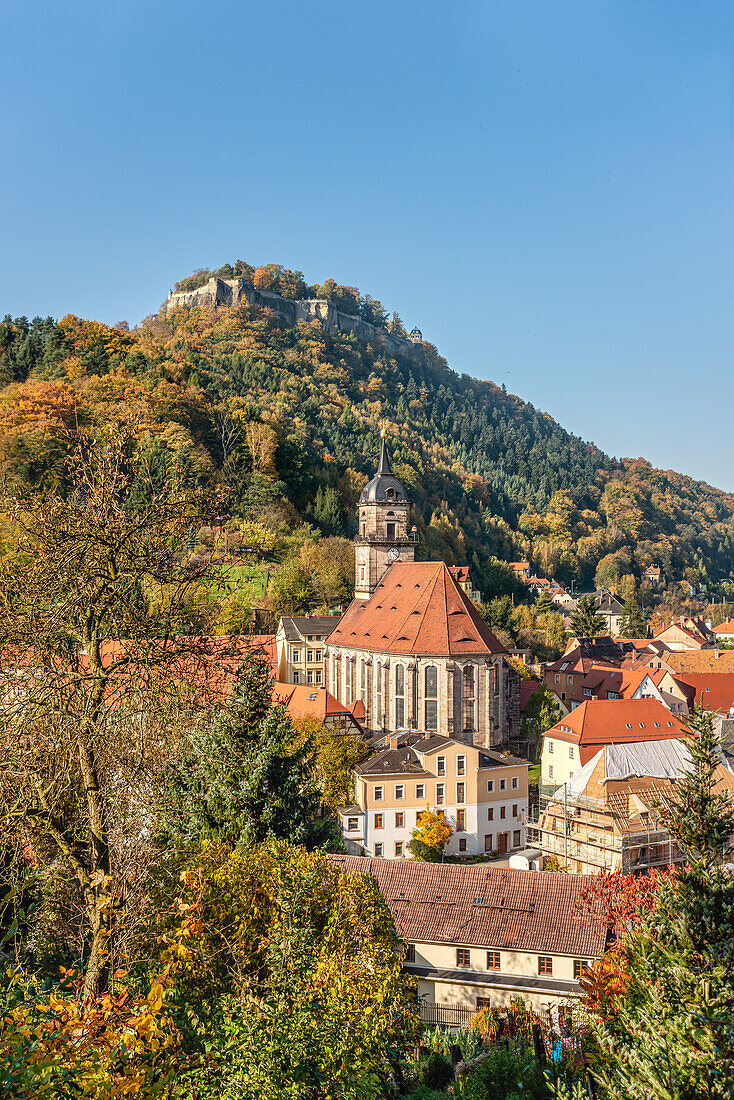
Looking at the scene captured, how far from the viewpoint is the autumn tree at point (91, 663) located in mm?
10195

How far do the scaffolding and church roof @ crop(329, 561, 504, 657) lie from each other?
11743 millimetres

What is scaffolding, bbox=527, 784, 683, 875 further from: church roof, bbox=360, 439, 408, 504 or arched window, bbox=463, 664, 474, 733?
church roof, bbox=360, 439, 408, 504

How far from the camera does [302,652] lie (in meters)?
58.0

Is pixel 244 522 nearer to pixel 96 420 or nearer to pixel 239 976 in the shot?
pixel 96 420

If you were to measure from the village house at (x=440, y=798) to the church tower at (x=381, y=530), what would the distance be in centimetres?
1888

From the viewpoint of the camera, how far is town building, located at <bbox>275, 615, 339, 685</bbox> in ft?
189

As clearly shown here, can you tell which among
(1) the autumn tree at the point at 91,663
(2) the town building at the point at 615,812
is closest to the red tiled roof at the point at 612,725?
(2) the town building at the point at 615,812

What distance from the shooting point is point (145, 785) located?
44.3ft

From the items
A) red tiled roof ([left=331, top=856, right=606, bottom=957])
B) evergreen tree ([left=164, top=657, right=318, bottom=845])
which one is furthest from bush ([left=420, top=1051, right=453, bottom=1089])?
evergreen tree ([left=164, top=657, right=318, bottom=845])

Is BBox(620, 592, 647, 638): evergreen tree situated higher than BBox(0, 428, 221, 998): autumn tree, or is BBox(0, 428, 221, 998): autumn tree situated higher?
BBox(0, 428, 221, 998): autumn tree

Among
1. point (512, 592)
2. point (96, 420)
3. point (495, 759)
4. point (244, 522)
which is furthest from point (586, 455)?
point (495, 759)

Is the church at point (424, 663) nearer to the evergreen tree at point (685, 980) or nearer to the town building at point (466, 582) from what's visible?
the town building at point (466, 582)

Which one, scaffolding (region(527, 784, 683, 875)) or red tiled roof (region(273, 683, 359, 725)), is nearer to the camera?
scaffolding (region(527, 784, 683, 875))

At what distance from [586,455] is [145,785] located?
190 meters
